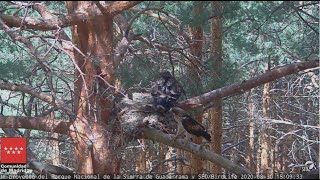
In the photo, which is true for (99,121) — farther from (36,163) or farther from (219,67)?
(219,67)

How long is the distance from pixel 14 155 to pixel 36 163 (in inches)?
29.9

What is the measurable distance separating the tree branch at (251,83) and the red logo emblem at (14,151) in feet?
6.08

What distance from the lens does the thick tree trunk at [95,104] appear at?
5.06 meters

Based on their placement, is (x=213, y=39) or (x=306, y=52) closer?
(x=306, y=52)

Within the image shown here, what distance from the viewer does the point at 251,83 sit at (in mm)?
4945

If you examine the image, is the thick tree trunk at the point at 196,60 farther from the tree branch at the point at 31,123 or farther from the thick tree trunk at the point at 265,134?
the thick tree trunk at the point at 265,134

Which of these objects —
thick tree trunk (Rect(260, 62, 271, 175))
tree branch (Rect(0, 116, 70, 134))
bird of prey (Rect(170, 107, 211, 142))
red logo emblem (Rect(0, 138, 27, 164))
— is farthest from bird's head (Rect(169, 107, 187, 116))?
thick tree trunk (Rect(260, 62, 271, 175))

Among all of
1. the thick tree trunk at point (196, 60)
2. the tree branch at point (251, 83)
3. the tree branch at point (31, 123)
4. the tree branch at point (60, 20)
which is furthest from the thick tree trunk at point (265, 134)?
the tree branch at point (60, 20)

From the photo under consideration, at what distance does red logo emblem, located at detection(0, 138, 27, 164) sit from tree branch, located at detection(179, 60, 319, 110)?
1.85 meters

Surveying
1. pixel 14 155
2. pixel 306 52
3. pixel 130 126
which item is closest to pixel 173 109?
pixel 130 126

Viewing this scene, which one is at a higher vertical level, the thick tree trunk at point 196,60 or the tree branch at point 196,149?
the thick tree trunk at point 196,60

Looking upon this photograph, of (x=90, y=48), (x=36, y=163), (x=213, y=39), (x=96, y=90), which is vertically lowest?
(x=36, y=163)

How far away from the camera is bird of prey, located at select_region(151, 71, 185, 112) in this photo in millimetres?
5379

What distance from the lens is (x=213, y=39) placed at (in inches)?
310
